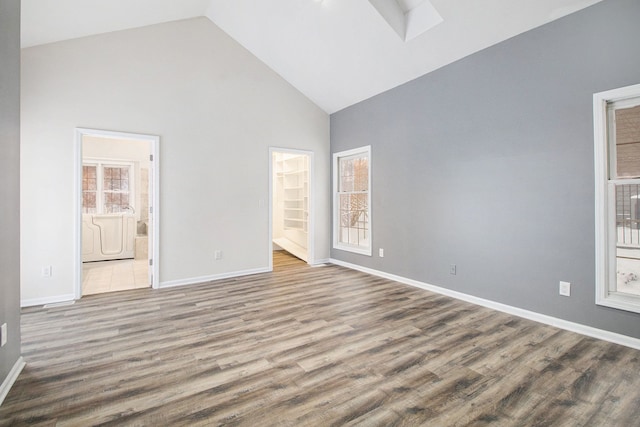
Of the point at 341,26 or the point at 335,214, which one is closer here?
the point at 341,26

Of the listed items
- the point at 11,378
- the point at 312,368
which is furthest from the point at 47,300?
the point at 312,368

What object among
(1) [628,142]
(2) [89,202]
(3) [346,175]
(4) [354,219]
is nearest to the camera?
(1) [628,142]

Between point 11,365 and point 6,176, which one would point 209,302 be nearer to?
point 11,365

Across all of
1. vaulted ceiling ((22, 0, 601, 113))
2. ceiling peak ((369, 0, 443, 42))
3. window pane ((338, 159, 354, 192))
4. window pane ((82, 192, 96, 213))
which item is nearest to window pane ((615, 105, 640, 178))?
vaulted ceiling ((22, 0, 601, 113))

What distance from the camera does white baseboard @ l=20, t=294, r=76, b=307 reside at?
3324mm

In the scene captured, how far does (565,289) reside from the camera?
2.71 m

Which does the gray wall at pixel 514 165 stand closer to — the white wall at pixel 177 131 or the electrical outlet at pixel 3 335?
the white wall at pixel 177 131

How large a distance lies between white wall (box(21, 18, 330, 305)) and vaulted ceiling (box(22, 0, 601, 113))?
0.25 m

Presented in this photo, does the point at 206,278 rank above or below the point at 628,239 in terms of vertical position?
below

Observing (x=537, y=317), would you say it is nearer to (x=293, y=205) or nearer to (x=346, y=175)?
(x=346, y=175)

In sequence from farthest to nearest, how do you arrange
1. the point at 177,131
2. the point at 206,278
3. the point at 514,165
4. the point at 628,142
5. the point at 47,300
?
the point at 206,278 < the point at 177,131 < the point at 47,300 < the point at 514,165 < the point at 628,142

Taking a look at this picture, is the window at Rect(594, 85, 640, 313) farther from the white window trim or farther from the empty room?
the white window trim

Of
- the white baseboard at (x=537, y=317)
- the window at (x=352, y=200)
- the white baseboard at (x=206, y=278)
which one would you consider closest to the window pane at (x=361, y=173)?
the window at (x=352, y=200)

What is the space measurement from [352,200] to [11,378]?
178 inches
